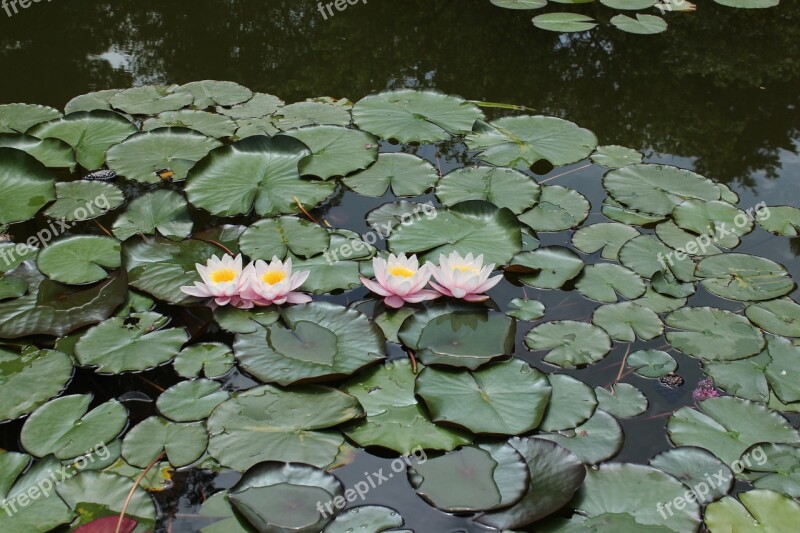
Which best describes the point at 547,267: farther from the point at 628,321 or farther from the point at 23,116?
the point at 23,116

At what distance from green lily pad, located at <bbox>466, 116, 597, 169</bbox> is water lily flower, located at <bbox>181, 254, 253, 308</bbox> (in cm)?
141

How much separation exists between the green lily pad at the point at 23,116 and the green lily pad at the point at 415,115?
1555 mm

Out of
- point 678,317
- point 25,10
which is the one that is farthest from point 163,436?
point 25,10

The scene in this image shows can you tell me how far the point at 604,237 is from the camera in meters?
2.89

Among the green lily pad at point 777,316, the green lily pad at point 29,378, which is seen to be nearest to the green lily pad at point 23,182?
the green lily pad at point 29,378

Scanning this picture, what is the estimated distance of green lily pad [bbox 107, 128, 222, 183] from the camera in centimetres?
A: 317

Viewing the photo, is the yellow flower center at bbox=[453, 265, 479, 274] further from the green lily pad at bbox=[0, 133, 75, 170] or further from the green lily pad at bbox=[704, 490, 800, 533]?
the green lily pad at bbox=[0, 133, 75, 170]

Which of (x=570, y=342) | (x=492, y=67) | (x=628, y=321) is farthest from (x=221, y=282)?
(x=492, y=67)

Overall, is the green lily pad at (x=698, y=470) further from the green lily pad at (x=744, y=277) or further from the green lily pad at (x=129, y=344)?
the green lily pad at (x=129, y=344)

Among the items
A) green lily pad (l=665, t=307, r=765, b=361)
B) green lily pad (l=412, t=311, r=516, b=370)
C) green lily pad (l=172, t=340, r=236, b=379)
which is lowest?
green lily pad (l=665, t=307, r=765, b=361)

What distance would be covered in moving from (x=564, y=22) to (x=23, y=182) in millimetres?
3673

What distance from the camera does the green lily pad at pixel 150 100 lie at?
3711mm

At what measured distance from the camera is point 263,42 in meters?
4.81

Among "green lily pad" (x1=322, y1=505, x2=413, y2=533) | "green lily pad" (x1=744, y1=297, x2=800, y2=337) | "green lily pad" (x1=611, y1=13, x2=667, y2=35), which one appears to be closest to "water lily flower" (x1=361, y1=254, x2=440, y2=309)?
"green lily pad" (x1=322, y1=505, x2=413, y2=533)
